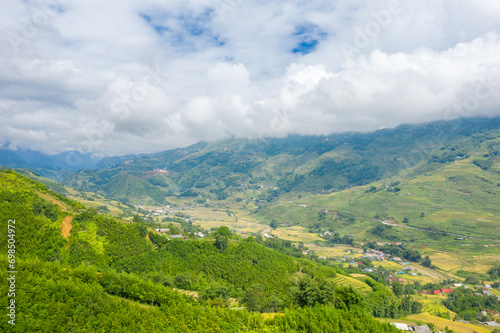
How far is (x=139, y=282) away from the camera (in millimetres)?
33094

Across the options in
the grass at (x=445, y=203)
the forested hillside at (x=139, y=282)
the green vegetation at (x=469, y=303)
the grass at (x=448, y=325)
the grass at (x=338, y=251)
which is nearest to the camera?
the forested hillside at (x=139, y=282)

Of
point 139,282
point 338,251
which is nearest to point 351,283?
point 139,282

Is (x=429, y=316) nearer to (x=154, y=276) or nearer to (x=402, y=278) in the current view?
(x=402, y=278)

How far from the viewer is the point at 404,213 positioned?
156500 mm

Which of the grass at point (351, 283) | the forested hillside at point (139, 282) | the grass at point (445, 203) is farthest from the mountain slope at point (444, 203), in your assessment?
the forested hillside at point (139, 282)

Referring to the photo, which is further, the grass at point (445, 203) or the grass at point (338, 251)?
the grass at point (445, 203)

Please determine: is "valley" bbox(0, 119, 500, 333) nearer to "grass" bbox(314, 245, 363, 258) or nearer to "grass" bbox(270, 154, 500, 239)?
"grass" bbox(314, 245, 363, 258)

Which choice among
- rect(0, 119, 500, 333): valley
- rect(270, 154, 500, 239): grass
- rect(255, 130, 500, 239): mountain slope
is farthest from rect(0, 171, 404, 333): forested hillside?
rect(255, 130, 500, 239): mountain slope

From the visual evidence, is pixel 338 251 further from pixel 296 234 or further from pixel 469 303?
pixel 469 303

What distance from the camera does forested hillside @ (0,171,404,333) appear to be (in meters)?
25.0

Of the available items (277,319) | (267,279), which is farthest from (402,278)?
(277,319)

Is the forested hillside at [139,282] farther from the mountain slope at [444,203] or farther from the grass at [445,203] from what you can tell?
the mountain slope at [444,203]

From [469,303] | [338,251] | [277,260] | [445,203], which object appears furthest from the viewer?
[445,203]

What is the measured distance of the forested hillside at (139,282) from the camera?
24953 millimetres
